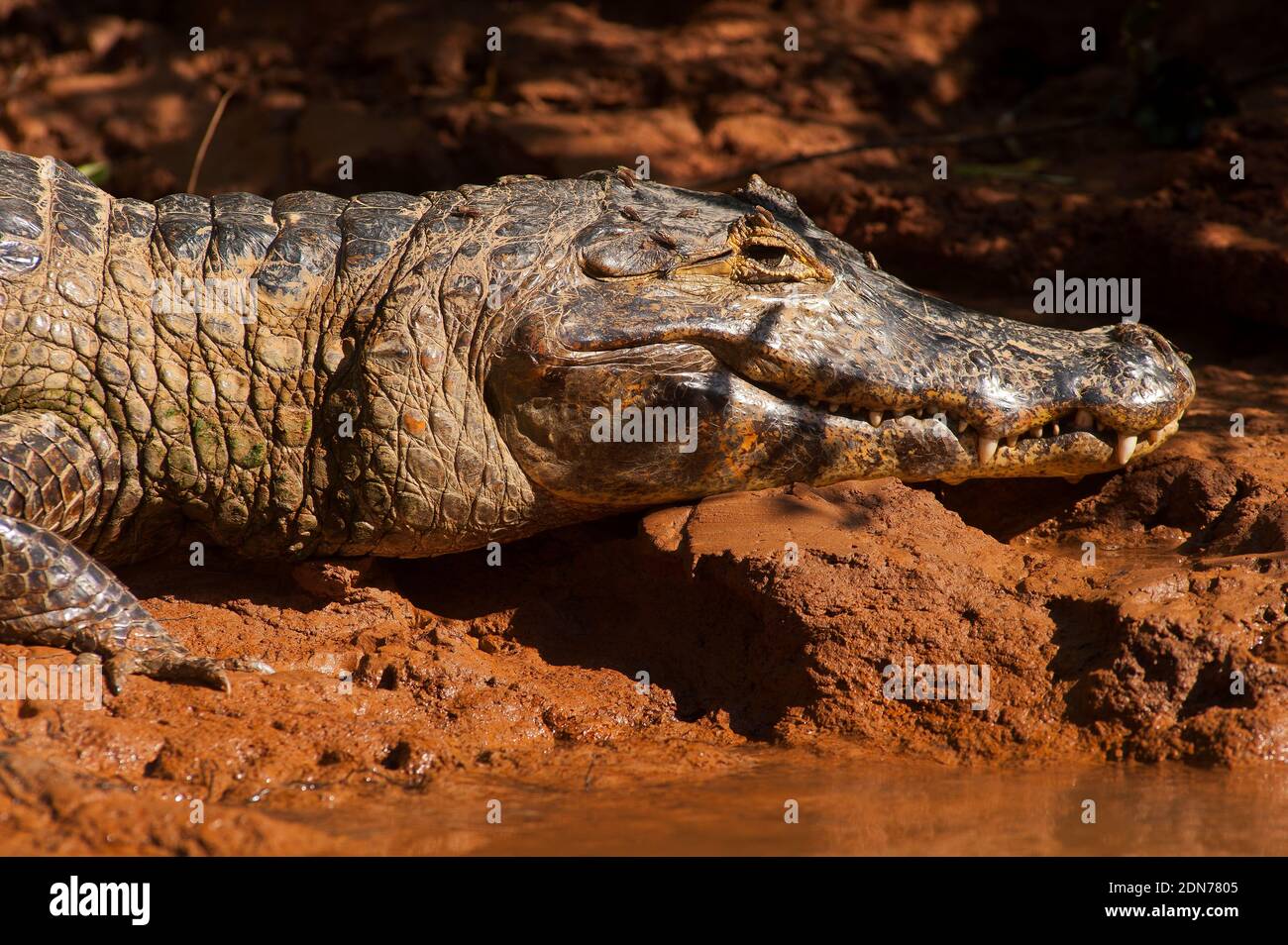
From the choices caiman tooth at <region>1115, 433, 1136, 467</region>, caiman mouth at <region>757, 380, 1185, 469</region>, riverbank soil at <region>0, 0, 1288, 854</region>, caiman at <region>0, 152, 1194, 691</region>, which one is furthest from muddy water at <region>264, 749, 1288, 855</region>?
caiman tooth at <region>1115, 433, 1136, 467</region>

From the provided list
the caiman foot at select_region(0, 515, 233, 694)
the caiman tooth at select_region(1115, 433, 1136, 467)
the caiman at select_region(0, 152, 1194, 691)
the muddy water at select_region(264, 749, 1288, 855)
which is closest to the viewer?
the muddy water at select_region(264, 749, 1288, 855)

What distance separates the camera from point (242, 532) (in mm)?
4469

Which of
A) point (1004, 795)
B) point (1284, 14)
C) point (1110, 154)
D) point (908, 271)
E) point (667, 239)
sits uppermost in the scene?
point (1284, 14)

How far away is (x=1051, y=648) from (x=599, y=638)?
4.71 feet

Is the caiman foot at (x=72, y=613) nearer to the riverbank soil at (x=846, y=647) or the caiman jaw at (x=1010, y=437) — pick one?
the riverbank soil at (x=846, y=647)

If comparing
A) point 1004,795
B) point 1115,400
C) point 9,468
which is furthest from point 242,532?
point 1115,400

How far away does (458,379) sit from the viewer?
171 inches

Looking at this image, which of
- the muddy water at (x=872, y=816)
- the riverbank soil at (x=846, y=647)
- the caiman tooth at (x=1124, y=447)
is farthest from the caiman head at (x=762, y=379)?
the muddy water at (x=872, y=816)

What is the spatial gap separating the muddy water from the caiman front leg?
2.79ft

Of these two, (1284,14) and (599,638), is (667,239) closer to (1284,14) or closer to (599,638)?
(599,638)

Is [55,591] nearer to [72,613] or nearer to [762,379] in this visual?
[72,613]

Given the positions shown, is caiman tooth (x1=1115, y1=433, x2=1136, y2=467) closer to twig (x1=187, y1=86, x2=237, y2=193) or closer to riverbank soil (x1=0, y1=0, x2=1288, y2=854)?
riverbank soil (x1=0, y1=0, x2=1288, y2=854)

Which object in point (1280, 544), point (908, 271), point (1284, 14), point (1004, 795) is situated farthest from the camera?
point (1284, 14)

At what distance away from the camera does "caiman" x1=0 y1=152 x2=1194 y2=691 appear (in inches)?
170
